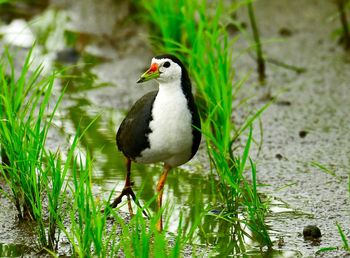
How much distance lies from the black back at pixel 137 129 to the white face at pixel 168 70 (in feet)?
0.47

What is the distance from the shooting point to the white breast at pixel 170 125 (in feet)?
14.8

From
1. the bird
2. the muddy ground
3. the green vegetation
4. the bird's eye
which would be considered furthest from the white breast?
the green vegetation

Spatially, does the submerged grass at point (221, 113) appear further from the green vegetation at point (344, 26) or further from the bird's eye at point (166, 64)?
the green vegetation at point (344, 26)

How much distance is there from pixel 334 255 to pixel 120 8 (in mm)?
5399

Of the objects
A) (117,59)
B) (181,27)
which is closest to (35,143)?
(181,27)

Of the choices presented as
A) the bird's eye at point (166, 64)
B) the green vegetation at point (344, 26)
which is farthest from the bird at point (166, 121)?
the green vegetation at point (344, 26)

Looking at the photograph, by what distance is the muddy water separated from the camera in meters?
4.83

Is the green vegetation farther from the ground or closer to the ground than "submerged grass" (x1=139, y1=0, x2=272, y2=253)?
farther from the ground

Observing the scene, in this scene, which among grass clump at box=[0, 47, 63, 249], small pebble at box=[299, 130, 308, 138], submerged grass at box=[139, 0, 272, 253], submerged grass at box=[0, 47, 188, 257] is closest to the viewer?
submerged grass at box=[0, 47, 188, 257]

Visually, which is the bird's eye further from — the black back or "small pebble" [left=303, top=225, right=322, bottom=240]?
"small pebble" [left=303, top=225, right=322, bottom=240]

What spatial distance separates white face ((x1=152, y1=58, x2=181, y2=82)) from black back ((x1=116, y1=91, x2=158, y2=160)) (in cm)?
14

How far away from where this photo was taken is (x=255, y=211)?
4309 millimetres

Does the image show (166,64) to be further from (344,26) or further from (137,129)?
(344,26)

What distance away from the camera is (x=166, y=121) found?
14.8 feet
